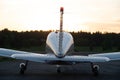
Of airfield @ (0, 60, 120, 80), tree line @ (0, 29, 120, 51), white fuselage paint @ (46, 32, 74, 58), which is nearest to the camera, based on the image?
airfield @ (0, 60, 120, 80)

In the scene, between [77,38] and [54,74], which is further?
[77,38]

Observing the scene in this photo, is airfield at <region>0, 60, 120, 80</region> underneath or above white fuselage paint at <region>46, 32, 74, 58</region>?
underneath

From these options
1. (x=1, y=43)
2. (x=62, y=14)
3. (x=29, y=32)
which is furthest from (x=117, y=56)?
(x=29, y=32)

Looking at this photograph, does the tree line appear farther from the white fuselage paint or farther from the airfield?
the white fuselage paint

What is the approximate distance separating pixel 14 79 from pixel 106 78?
15.4 ft

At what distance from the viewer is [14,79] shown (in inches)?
781

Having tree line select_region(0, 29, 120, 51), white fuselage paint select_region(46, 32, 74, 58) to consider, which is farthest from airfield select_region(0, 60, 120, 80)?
tree line select_region(0, 29, 120, 51)

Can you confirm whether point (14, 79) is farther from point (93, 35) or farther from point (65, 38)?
point (93, 35)

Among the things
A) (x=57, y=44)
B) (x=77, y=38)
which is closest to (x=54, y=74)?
(x=57, y=44)

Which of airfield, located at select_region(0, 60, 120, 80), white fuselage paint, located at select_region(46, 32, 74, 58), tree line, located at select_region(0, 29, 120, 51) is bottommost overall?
tree line, located at select_region(0, 29, 120, 51)

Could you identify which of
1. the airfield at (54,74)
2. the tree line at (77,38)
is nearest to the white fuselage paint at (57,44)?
the airfield at (54,74)

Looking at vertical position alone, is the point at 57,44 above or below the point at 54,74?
above

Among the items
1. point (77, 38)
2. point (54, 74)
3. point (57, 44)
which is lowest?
point (77, 38)

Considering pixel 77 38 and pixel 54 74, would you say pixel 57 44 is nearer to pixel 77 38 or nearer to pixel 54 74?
pixel 54 74
